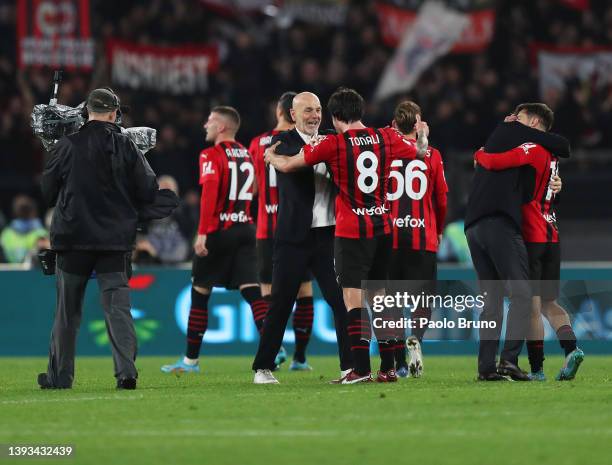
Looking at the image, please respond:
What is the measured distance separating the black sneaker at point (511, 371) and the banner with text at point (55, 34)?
368 inches

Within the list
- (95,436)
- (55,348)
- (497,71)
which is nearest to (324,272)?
(55,348)

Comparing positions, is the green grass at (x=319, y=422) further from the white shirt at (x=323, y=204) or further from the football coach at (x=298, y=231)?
the white shirt at (x=323, y=204)

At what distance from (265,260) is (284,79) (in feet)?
32.6

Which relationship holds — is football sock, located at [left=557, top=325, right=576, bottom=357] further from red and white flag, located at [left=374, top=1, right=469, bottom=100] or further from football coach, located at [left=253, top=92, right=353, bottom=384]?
red and white flag, located at [left=374, top=1, right=469, bottom=100]

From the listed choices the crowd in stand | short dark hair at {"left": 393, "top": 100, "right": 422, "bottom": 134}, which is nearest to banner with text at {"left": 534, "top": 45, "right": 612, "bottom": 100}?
the crowd in stand

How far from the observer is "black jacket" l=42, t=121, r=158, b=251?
1045cm

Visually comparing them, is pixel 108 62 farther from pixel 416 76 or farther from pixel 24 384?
pixel 24 384

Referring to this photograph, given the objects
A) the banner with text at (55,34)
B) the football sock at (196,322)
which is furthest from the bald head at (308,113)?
the banner with text at (55,34)

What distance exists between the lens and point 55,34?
19438 millimetres

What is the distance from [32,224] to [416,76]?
637 cm

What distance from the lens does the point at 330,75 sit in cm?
2334

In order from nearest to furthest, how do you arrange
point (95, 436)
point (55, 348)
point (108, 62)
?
point (95, 436), point (55, 348), point (108, 62)

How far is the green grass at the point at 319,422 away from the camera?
7219 millimetres

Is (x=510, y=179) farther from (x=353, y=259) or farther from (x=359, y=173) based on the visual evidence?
(x=353, y=259)
